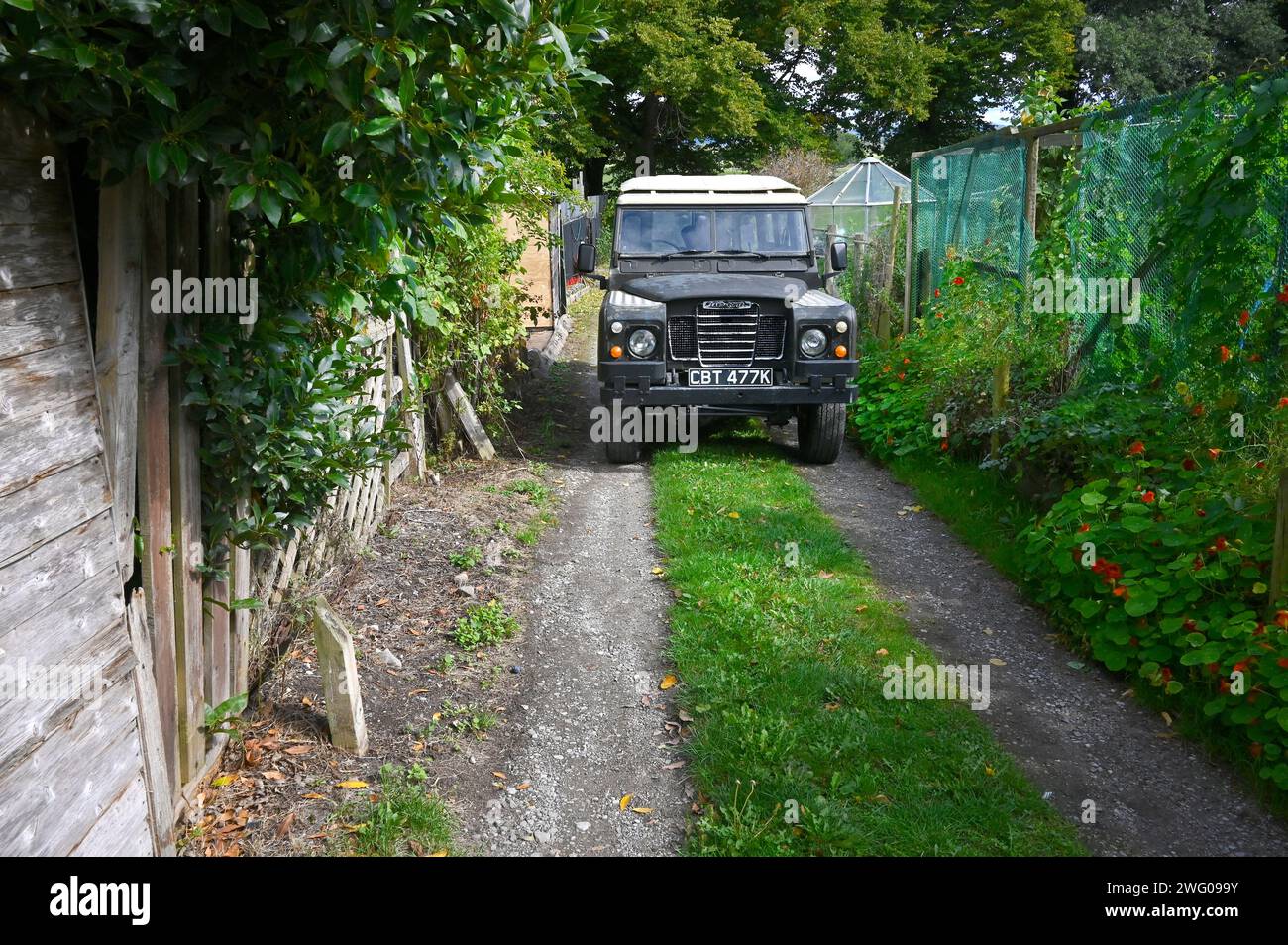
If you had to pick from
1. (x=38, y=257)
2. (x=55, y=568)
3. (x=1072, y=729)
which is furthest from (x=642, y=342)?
Result: (x=55, y=568)

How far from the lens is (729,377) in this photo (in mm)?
8094

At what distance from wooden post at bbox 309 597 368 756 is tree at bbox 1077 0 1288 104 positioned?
99.2ft

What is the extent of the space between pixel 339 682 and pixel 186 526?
2.88 feet

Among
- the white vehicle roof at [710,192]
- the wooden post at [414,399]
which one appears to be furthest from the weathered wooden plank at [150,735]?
the white vehicle roof at [710,192]

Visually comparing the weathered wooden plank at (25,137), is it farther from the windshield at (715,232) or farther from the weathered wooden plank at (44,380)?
the windshield at (715,232)

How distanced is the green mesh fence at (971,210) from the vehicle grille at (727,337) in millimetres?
1950

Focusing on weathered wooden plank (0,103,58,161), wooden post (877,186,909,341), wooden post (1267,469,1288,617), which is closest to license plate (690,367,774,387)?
wooden post (877,186,909,341)

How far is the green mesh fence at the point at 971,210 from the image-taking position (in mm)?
8461

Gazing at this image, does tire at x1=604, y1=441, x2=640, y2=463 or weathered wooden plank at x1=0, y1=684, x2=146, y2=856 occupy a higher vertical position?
tire at x1=604, y1=441, x2=640, y2=463

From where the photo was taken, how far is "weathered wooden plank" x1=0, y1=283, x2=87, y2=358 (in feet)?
7.88

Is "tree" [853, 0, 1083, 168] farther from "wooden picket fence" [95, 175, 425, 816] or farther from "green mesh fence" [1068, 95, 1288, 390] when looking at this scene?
"wooden picket fence" [95, 175, 425, 816]

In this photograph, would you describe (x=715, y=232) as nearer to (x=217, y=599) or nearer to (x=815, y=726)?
(x=815, y=726)

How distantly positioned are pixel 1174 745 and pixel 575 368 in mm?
9586

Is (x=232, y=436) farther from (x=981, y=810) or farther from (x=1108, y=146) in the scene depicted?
(x=1108, y=146)
